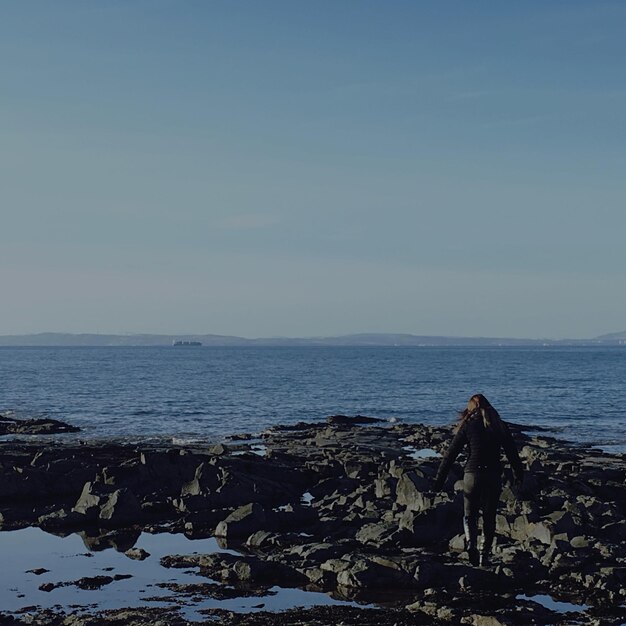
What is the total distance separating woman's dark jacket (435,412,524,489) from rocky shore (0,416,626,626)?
1.17 m

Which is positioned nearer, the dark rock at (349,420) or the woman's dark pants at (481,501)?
the woman's dark pants at (481,501)

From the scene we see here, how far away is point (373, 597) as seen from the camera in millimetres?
15859

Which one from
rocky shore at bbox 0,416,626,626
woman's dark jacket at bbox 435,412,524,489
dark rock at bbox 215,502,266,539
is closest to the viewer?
rocky shore at bbox 0,416,626,626

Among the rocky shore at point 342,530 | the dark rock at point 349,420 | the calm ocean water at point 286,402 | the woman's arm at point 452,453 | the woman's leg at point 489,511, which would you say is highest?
the woman's arm at point 452,453

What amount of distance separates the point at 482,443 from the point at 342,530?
5410mm

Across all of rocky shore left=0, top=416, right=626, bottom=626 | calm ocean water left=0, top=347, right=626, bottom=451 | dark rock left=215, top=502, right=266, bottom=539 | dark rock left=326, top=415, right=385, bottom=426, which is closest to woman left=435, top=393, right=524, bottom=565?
rocky shore left=0, top=416, right=626, bottom=626

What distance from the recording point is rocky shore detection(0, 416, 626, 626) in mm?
14938

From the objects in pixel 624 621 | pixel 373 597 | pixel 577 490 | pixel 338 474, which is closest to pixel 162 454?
pixel 338 474

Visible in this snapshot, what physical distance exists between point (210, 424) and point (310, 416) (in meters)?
10.1

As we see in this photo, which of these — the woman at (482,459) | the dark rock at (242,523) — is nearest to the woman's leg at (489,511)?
the woman at (482,459)

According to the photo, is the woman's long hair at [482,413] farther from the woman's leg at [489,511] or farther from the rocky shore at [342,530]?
the rocky shore at [342,530]

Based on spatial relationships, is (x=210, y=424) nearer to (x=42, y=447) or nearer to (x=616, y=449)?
(x=42, y=447)

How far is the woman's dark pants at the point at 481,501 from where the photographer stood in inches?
666

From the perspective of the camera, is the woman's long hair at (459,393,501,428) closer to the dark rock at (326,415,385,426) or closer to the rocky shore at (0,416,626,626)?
the rocky shore at (0,416,626,626)
